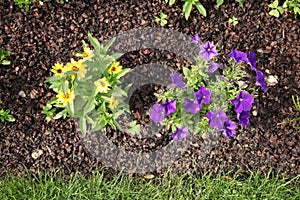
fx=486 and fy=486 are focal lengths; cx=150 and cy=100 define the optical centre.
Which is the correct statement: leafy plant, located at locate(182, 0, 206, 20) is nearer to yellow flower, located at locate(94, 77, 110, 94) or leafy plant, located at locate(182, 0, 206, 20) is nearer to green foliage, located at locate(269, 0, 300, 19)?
green foliage, located at locate(269, 0, 300, 19)

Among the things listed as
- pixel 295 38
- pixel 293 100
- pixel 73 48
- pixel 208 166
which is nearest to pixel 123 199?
pixel 208 166

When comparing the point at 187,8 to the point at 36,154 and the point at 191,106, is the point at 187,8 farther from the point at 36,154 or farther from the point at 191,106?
the point at 36,154

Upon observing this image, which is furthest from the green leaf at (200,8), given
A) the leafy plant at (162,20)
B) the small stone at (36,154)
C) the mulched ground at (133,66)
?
the small stone at (36,154)

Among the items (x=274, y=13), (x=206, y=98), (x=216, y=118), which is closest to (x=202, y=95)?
(x=206, y=98)

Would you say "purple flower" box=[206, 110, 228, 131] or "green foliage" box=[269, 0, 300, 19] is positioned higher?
"green foliage" box=[269, 0, 300, 19]

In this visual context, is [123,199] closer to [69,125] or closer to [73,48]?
[69,125]

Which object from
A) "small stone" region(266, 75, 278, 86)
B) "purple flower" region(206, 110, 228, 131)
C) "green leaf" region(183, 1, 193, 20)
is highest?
"green leaf" region(183, 1, 193, 20)

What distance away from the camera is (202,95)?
257 centimetres

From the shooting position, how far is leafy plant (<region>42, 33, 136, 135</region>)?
2.63 meters

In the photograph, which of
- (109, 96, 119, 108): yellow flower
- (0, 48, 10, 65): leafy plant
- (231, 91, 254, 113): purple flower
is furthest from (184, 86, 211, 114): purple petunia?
(0, 48, 10, 65): leafy plant

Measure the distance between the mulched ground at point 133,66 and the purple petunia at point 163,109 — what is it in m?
0.40

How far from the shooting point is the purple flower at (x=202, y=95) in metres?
2.55

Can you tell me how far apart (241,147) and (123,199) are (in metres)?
0.82

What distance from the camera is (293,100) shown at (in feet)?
10.3
